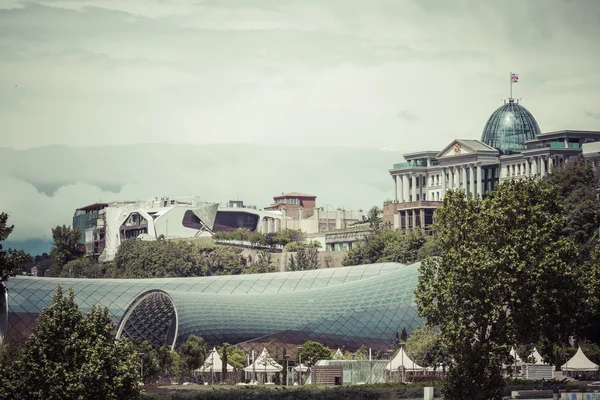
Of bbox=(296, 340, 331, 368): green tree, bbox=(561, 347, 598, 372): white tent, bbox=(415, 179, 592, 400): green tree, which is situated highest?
bbox=(415, 179, 592, 400): green tree

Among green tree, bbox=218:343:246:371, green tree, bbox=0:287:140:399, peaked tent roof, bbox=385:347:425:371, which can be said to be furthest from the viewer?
green tree, bbox=218:343:246:371

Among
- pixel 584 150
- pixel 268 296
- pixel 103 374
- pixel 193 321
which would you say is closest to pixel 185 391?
pixel 103 374

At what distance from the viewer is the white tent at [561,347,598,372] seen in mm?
113438

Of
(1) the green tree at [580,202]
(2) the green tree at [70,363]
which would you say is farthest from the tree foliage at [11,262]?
(1) the green tree at [580,202]

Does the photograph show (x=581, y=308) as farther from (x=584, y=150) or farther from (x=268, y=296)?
(x=584, y=150)

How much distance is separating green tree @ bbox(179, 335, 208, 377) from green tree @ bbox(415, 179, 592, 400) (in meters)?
36.5

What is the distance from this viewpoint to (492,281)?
8656 cm

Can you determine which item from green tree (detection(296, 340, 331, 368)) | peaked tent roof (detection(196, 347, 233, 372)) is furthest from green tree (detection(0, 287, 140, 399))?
green tree (detection(296, 340, 331, 368))

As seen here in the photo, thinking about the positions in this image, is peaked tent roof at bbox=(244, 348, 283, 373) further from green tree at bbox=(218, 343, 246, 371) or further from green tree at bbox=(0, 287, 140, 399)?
green tree at bbox=(0, 287, 140, 399)

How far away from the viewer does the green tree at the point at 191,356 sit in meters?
121

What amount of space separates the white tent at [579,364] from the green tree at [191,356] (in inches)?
1315

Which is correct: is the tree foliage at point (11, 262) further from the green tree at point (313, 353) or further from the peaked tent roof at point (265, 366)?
the green tree at point (313, 353)

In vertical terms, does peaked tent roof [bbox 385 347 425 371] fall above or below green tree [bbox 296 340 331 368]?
below

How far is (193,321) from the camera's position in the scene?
151 m
